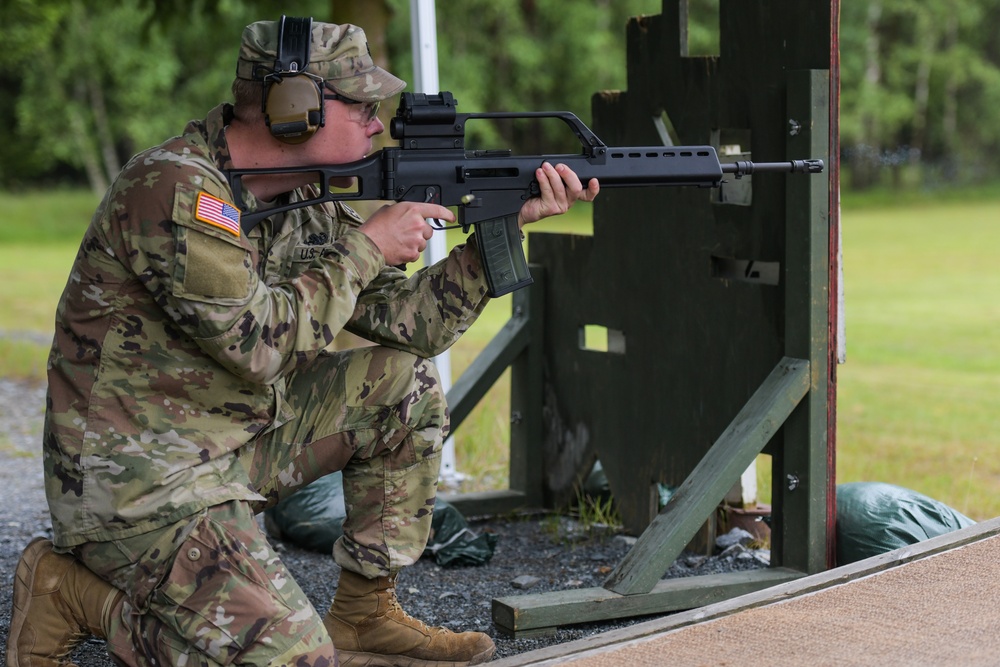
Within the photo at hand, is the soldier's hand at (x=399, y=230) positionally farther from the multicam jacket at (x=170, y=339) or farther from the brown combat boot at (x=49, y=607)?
the brown combat boot at (x=49, y=607)

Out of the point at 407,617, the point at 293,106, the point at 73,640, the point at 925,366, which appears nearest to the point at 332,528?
the point at 407,617

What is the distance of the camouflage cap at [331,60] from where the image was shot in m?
2.71

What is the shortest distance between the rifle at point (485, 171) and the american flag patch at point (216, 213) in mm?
240

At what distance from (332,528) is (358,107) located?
5.89 ft

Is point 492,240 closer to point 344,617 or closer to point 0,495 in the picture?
point 344,617

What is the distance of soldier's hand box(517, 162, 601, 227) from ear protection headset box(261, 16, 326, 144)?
2.05 ft

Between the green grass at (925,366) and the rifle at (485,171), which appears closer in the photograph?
the rifle at (485,171)

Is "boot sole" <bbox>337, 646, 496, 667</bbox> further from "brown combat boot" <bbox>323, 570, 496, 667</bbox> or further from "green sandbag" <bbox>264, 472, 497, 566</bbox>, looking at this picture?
"green sandbag" <bbox>264, 472, 497, 566</bbox>

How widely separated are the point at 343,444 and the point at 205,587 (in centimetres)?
60

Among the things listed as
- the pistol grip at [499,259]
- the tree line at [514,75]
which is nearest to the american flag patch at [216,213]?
the pistol grip at [499,259]

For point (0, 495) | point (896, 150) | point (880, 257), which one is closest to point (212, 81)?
point (880, 257)

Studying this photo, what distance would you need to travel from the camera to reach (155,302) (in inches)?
104

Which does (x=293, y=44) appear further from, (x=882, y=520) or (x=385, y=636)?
(x=882, y=520)

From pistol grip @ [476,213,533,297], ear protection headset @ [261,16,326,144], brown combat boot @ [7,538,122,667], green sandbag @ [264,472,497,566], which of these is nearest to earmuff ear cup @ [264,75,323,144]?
ear protection headset @ [261,16,326,144]
